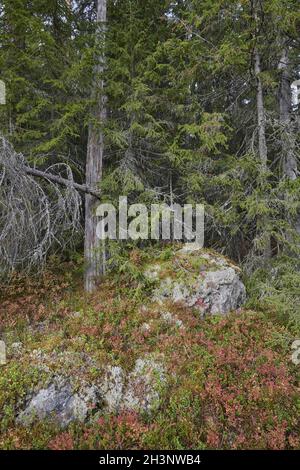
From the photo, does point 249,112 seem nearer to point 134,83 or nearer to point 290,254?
point 134,83

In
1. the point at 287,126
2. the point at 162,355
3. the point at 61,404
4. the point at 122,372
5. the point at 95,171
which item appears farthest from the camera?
the point at 95,171

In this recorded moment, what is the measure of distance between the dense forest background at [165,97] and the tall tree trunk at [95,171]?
63 mm

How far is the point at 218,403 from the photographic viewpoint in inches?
195

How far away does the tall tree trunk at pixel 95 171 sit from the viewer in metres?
7.93

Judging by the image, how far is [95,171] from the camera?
26.7ft

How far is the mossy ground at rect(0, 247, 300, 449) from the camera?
4551 mm

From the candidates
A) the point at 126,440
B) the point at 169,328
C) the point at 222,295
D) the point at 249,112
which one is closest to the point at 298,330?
the point at 222,295

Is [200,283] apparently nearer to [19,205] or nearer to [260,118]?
[19,205]

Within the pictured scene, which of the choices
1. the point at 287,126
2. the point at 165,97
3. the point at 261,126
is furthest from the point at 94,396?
the point at 287,126

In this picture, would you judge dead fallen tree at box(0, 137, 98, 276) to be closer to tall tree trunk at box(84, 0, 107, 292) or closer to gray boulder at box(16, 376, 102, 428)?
tall tree trunk at box(84, 0, 107, 292)

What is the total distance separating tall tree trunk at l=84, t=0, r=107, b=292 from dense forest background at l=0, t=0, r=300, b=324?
63 mm

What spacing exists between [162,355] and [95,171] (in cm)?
501

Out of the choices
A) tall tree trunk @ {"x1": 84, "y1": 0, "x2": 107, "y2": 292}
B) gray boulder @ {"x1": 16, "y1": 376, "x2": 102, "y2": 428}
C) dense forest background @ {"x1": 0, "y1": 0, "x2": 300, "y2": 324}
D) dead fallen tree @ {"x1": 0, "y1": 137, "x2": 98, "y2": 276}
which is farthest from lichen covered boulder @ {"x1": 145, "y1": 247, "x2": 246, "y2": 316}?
gray boulder @ {"x1": 16, "y1": 376, "x2": 102, "y2": 428}

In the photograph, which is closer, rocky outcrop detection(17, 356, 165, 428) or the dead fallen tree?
rocky outcrop detection(17, 356, 165, 428)
